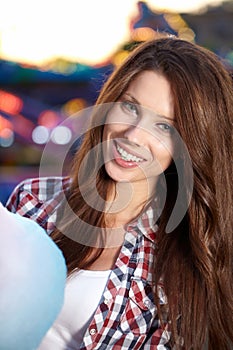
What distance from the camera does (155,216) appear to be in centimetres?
134

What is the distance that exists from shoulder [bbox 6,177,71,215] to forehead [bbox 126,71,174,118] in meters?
0.30

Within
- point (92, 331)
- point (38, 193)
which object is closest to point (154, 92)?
point (38, 193)

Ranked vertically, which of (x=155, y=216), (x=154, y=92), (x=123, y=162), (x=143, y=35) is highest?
(x=154, y=92)

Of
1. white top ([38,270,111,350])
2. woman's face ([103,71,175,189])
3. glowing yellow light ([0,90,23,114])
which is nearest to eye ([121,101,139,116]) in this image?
woman's face ([103,71,175,189])

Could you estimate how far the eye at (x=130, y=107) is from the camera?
1.21 m

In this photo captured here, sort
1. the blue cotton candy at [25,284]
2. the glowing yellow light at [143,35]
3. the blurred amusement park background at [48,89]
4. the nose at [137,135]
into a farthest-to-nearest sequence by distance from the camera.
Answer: the blurred amusement park background at [48,89] → the glowing yellow light at [143,35] → the nose at [137,135] → the blue cotton candy at [25,284]

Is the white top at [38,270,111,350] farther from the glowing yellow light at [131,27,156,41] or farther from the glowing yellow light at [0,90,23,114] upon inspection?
the glowing yellow light at [0,90,23,114]

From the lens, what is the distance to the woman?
1.18 metres

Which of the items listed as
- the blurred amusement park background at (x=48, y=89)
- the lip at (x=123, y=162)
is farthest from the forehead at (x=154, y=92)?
the blurred amusement park background at (x=48, y=89)

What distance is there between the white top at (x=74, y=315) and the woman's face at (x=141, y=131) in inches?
9.0

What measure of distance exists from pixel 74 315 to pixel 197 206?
0.33 metres

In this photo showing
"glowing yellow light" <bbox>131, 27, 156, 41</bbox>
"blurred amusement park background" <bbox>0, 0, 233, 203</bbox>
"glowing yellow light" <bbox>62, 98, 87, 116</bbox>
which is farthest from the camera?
"glowing yellow light" <bbox>62, 98, 87, 116</bbox>

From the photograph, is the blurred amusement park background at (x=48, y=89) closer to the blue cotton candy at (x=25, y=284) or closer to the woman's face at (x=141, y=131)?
the woman's face at (x=141, y=131)

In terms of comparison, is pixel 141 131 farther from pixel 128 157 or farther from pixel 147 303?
pixel 147 303
